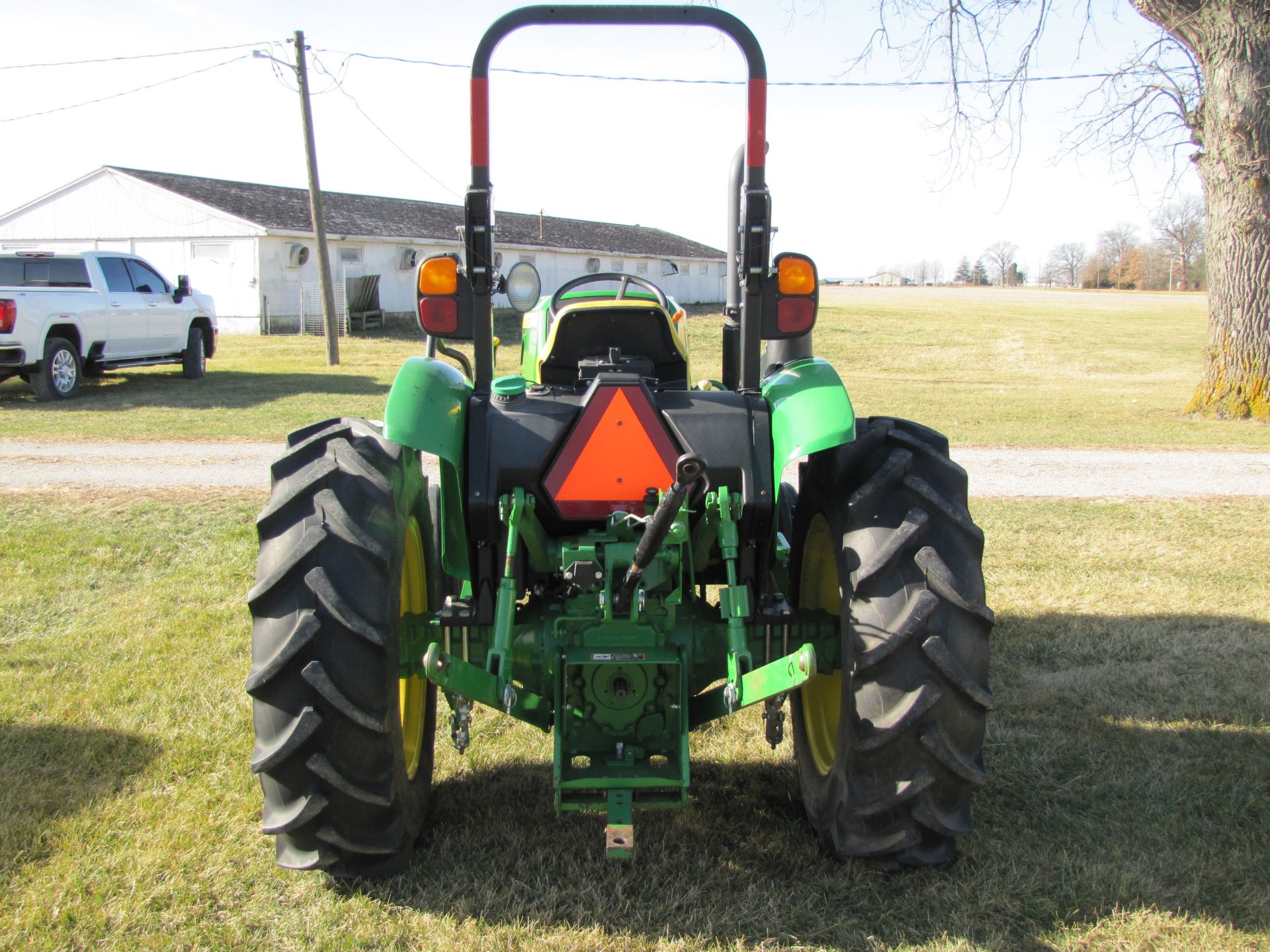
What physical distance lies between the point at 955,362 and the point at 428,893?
24.3 m

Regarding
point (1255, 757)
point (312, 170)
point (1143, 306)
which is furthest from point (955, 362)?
point (1143, 306)

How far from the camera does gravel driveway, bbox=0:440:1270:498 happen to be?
9000 mm

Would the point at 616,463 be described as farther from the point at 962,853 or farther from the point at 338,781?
the point at 962,853

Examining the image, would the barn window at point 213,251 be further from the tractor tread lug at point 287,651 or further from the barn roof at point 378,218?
the tractor tread lug at point 287,651

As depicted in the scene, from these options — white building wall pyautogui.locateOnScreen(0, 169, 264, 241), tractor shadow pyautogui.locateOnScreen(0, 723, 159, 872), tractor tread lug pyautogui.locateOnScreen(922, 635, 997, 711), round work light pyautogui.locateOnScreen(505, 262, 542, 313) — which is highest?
white building wall pyautogui.locateOnScreen(0, 169, 264, 241)

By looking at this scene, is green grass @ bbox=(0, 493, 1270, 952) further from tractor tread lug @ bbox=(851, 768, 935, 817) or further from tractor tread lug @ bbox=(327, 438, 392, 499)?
tractor tread lug @ bbox=(327, 438, 392, 499)

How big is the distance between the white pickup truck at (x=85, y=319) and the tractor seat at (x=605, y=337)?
12275mm

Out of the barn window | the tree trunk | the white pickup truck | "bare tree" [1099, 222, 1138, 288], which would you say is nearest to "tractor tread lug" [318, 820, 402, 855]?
the white pickup truck

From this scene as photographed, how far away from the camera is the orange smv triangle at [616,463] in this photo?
3.01 meters

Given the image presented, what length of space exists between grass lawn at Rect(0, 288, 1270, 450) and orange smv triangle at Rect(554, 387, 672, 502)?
369 inches

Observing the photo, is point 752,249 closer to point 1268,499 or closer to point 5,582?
point 5,582

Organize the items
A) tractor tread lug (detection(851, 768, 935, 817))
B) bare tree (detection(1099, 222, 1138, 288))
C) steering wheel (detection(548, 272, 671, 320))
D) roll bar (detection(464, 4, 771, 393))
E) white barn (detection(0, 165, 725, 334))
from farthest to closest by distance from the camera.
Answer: bare tree (detection(1099, 222, 1138, 288))
white barn (detection(0, 165, 725, 334))
steering wheel (detection(548, 272, 671, 320))
roll bar (detection(464, 4, 771, 393))
tractor tread lug (detection(851, 768, 935, 817))

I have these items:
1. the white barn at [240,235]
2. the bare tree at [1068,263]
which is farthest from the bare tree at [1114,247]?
the white barn at [240,235]

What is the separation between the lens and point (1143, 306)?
50000mm
